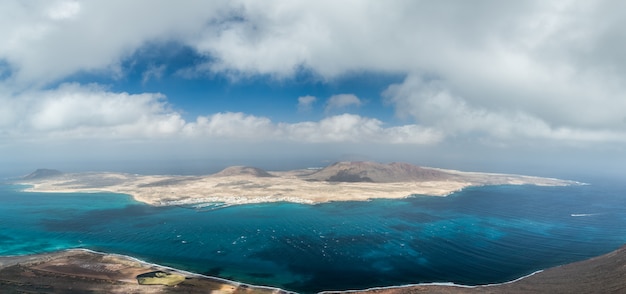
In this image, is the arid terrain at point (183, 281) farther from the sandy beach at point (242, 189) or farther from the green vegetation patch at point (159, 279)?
the sandy beach at point (242, 189)

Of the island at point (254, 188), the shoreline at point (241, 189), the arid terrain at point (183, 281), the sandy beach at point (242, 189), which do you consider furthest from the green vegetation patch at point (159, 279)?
the sandy beach at point (242, 189)

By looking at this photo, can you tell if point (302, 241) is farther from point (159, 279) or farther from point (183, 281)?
point (159, 279)

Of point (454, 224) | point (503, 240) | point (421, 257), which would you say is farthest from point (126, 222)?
point (503, 240)

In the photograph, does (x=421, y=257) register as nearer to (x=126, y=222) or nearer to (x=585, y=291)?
(x=585, y=291)

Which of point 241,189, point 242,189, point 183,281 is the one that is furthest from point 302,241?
point 241,189

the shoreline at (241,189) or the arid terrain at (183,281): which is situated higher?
the shoreline at (241,189)

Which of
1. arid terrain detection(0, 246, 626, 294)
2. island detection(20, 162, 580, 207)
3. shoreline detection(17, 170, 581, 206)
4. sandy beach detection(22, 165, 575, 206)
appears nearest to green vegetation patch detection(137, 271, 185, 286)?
arid terrain detection(0, 246, 626, 294)
